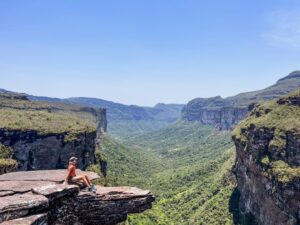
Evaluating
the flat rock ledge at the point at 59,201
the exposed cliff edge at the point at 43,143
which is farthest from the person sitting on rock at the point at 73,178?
the exposed cliff edge at the point at 43,143

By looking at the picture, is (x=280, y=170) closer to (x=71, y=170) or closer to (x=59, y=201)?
(x=71, y=170)

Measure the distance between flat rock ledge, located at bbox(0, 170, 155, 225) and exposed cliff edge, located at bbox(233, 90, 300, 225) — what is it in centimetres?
8623

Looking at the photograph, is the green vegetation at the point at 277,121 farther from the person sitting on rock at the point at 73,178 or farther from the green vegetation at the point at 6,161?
the person sitting on rock at the point at 73,178

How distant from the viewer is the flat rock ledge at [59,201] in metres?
28.6

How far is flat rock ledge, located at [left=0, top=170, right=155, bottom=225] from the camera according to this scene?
1126 inches

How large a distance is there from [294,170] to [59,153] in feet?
245

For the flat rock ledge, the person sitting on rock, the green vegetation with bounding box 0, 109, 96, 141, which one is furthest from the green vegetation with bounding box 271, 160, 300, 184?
the person sitting on rock

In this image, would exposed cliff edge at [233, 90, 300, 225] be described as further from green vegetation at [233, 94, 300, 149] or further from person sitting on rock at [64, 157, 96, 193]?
person sitting on rock at [64, 157, 96, 193]

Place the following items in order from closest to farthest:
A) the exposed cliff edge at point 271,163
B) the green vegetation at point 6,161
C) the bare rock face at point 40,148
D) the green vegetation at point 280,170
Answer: the green vegetation at point 6,161 → the green vegetation at point 280,170 → the exposed cliff edge at point 271,163 → the bare rock face at point 40,148

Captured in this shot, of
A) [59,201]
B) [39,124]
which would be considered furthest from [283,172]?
[59,201]

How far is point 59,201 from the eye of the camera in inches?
1251

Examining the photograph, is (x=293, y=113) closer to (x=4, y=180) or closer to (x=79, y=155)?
(x=79, y=155)

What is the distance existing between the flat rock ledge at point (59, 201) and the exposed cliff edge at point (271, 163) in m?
86.2

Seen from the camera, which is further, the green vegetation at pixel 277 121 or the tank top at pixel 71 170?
the green vegetation at pixel 277 121
